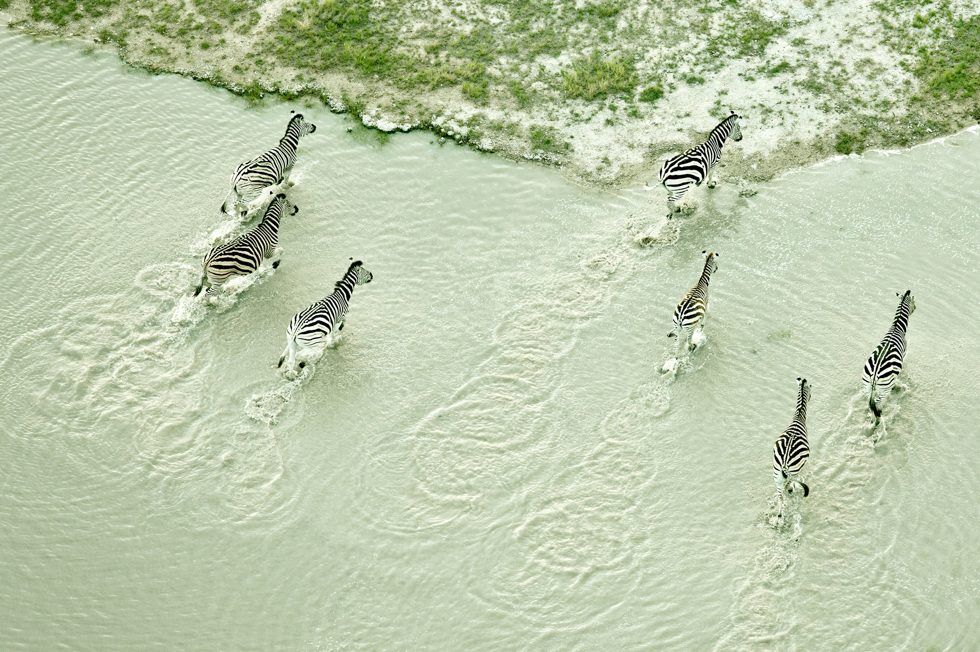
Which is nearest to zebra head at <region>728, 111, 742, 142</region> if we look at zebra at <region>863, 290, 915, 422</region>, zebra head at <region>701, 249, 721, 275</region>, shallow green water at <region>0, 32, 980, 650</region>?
shallow green water at <region>0, 32, 980, 650</region>

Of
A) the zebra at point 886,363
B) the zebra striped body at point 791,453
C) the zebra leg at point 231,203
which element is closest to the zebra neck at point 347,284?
the zebra leg at point 231,203

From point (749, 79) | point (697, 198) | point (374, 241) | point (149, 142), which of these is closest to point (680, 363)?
point (697, 198)

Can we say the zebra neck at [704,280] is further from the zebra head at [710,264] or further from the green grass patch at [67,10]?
the green grass patch at [67,10]

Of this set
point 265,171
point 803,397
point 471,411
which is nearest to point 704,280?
point 803,397

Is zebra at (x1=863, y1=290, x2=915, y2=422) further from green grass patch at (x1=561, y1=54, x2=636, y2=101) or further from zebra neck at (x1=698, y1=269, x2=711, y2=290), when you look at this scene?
green grass patch at (x1=561, y1=54, x2=636, y2=101)

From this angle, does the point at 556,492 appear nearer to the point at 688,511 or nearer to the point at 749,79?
the point at 688,511

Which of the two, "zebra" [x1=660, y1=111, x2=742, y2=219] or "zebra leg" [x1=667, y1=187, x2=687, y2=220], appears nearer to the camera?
"zebra" [x1=660, y1=111, x2=742, y2=219]

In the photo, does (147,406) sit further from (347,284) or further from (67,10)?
(67,10)
